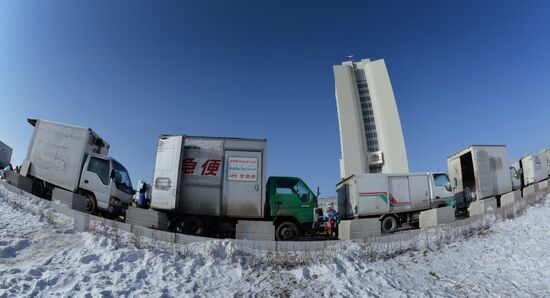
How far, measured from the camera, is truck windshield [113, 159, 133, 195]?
12023mm

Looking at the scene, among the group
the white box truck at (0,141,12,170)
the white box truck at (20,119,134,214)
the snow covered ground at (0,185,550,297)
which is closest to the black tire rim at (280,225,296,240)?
the snow covered ground at (0,185,550,297)

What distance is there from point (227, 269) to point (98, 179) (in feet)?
26.4

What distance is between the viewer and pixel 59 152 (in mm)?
11906

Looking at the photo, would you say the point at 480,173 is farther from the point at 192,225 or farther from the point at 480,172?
the point at 192,225

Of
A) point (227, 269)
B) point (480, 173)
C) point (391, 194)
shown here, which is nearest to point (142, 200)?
point (227, 269)

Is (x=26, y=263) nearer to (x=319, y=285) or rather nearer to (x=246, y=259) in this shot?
(x=246, y=259)

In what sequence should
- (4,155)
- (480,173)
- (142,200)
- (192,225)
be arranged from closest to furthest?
(192,225)
(142,200)
(480,173)
(4,155)

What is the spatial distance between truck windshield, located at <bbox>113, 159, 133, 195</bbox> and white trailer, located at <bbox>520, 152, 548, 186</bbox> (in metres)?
Answer: 22.4

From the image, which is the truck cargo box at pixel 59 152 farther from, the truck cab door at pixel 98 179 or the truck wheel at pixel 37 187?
the truck wheel at pixel 37 187

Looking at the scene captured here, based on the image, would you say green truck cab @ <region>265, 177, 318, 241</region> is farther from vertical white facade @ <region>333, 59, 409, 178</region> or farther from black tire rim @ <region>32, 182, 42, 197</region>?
vertical white facade @ <region>333, 59, 409, 178</region>

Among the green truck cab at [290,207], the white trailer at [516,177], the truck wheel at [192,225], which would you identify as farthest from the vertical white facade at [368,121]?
the truck wheel at [192,225]

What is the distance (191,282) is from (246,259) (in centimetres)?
143

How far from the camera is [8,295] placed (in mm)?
4301

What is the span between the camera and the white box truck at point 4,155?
631 inches
